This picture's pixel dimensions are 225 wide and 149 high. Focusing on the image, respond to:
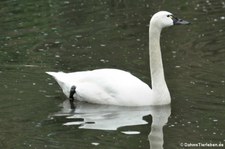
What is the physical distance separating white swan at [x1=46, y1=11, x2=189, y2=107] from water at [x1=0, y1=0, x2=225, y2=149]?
0.52ft

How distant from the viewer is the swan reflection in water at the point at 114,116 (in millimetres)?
9727

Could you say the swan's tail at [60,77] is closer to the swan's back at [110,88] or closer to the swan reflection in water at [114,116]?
the swan's back at [110,88]

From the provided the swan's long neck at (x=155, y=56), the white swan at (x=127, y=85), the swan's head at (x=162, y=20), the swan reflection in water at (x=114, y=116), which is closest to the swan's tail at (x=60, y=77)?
the white swan at (x=127, y=85)

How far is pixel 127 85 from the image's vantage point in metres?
10.9

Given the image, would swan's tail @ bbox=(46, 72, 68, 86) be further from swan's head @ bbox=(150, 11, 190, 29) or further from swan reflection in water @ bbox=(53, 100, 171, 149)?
swan's head @ bbox=(150, 11, 190, 29)

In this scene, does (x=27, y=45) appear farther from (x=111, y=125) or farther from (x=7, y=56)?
(x=111, y=125)

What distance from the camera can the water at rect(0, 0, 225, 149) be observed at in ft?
30.8

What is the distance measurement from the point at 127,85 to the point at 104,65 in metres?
2.25

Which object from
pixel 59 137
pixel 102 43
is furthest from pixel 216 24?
pixel 59 137

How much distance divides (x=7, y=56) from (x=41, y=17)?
3.78 meters

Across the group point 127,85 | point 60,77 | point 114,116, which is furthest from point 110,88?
point 60,77

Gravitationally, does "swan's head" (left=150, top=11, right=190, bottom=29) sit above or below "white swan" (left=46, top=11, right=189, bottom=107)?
above

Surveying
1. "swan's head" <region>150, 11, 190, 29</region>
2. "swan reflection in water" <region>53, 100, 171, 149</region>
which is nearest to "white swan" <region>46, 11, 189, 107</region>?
"swan's head" <region>150, 11, 190, 29</region>

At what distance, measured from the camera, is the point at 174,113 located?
34.2 feet
